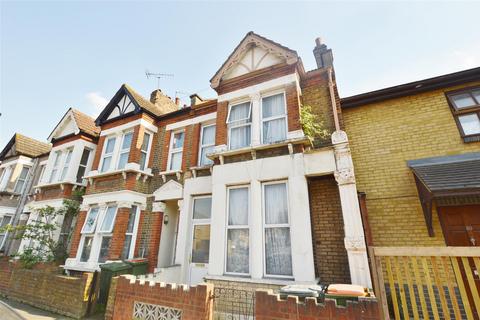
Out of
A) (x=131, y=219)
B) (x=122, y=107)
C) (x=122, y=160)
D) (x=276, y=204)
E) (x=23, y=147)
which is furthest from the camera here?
(x=23, y=147)

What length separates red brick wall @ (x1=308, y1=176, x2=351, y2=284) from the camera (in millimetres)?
5113

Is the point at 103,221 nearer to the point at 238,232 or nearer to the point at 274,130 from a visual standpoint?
the point at 238,232

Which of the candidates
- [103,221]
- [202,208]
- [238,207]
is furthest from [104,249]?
[238,207]

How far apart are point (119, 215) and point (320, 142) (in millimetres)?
7297

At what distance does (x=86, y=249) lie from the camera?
28.0 feet

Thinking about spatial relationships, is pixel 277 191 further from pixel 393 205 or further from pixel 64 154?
pixel 64 154

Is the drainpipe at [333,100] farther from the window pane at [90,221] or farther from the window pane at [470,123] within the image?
the window pane at [90,221]

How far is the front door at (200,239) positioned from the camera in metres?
7.02

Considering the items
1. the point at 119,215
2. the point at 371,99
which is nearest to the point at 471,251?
the point at 371,99

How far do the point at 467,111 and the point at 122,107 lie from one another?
12717 millimetres

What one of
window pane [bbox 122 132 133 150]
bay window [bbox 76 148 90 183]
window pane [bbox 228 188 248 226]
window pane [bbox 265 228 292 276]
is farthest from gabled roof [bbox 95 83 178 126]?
window pane [bbox 265 228 292 276]

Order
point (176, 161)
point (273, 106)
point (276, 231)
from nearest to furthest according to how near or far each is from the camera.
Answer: point (276, 231), point (273, 106), point (176, 161)

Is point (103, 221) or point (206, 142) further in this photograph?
point (206, 142)

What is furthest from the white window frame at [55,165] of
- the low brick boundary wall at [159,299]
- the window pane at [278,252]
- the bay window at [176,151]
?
the window pane at [278,252]
